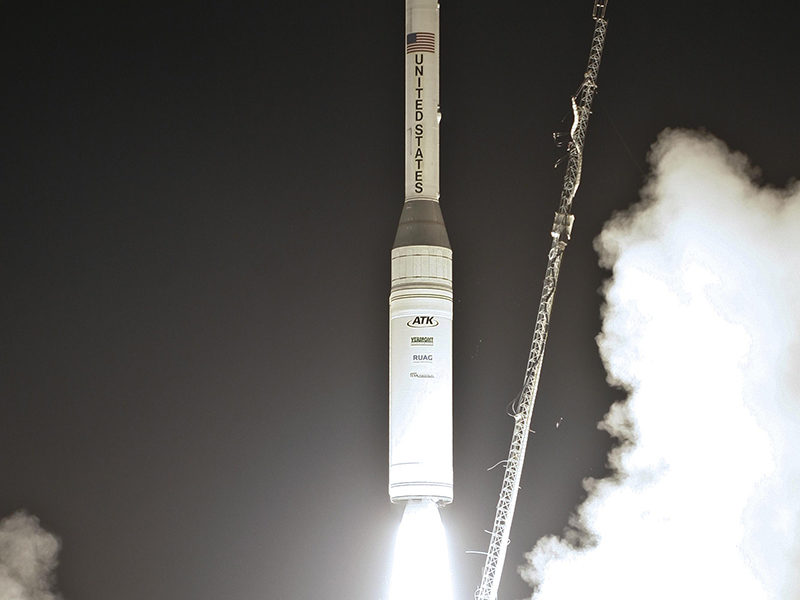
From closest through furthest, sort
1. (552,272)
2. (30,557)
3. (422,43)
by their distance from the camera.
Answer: (422,43) < (30,557) < (552,272)

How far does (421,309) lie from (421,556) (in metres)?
2.49

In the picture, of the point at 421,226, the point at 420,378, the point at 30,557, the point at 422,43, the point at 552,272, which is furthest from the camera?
the point at 552,272

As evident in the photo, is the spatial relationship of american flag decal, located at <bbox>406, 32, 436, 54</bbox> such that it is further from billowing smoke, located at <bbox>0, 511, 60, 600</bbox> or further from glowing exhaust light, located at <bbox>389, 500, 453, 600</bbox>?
billowing smoke, located at <bbox>0, 511, 60, 600</bbox>

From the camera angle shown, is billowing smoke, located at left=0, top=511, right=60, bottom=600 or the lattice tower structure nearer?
billowing smoke, located at left=0, top=511, right=60, bottom=600

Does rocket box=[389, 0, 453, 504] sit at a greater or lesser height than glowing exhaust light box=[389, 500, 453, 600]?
greater

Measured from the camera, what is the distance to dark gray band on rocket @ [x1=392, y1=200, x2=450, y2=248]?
17.7 m

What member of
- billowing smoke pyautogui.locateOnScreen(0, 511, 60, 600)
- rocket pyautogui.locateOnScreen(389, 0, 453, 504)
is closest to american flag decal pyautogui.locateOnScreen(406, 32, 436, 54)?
rocket pyautogui.locateOnScreen(389, 0, 453, 504)

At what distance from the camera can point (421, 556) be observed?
1736cm

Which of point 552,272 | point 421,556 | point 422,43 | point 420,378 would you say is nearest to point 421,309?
point 420,378

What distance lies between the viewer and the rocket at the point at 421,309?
17250 millimetres

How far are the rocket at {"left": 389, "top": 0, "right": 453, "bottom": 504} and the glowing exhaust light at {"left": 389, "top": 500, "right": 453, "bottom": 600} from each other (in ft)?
0.62

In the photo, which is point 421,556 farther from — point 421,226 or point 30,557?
point 30,557

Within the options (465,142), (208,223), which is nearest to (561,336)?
(465,142)

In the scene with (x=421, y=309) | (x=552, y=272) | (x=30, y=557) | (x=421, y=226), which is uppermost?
(x=552, y=272)
